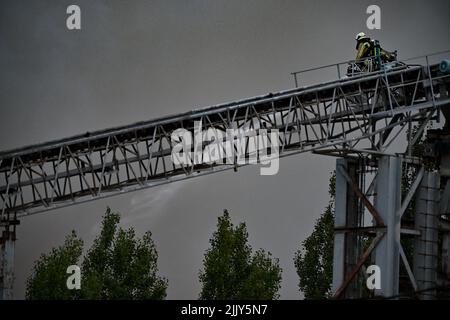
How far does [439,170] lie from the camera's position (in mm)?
36031

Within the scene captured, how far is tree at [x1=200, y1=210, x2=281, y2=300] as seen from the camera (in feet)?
157

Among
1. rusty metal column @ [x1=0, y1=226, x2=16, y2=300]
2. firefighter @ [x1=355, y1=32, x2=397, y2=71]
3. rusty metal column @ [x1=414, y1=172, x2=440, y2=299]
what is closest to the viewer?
rusty metal column @ [x1=0, y1=226, x2=16, y2=300]

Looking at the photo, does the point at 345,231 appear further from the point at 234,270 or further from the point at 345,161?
the point at 234,270

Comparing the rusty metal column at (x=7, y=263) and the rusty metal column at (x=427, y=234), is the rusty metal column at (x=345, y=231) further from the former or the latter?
the rusty metal column at (x=7, y=263)

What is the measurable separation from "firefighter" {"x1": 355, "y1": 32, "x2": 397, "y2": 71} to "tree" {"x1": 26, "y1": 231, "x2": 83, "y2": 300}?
18.1 metres

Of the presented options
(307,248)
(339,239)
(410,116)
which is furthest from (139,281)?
(410,116)

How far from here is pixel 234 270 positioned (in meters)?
48.4

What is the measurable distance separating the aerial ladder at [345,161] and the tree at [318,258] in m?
16.0

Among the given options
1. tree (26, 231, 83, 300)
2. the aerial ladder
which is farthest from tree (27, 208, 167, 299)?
the aerial ladder

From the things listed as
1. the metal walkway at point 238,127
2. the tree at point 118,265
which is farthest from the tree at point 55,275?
the metal walkway at point 238,127

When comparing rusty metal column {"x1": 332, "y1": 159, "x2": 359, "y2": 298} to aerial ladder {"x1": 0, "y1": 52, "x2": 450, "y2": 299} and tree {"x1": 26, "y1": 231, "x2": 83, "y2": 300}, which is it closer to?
aerial ladder {"x1": 0, "y1": 52, "x2": 450, "y2": 299}

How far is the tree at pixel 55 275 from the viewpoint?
148ft
